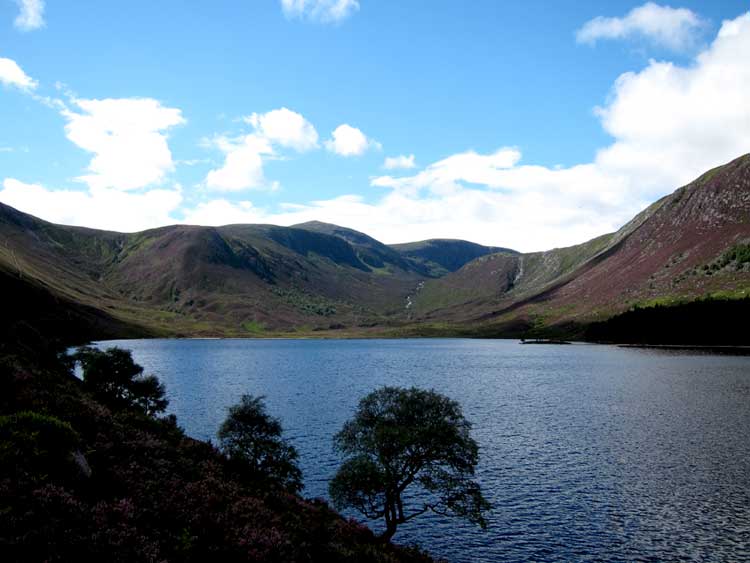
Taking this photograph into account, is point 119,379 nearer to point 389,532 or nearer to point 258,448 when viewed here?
point 258,448

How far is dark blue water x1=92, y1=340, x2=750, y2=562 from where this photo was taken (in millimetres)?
46000

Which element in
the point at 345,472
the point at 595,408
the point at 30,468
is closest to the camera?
the point at 30,468

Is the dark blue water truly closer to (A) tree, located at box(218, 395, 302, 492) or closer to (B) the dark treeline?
(A) tree, located at box(218, 395, 302, 492)

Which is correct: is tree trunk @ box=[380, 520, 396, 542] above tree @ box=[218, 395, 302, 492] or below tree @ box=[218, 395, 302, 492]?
below

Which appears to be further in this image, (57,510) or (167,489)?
(167,489)

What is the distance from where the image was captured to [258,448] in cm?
5225

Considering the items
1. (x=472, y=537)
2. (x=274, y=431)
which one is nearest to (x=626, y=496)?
(x=472, y=537)

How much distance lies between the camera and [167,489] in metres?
29.1

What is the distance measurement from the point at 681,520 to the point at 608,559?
494 inches

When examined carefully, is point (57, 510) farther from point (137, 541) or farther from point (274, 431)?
point (274, 431)

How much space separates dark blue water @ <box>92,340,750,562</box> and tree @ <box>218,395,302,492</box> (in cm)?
710

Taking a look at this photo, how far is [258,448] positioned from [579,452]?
46808 mm

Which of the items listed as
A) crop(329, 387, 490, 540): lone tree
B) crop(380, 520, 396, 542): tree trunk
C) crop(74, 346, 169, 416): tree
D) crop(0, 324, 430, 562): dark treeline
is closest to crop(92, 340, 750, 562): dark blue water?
crop(329, 387, 490, 540): lone tree

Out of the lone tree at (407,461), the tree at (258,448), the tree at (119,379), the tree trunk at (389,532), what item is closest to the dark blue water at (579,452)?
the lone tree at (407,461)
